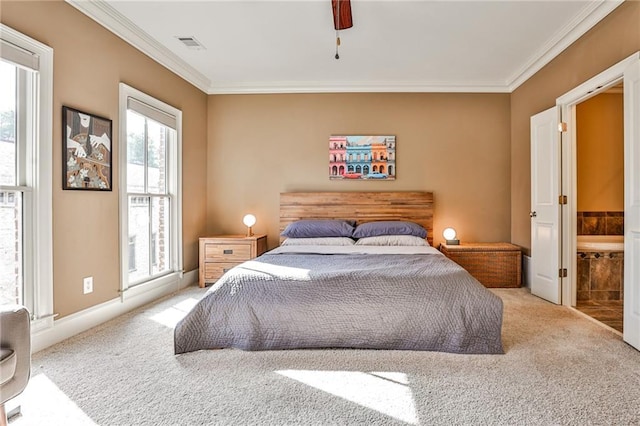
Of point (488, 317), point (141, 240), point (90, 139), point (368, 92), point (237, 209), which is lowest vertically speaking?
point (488, 317)

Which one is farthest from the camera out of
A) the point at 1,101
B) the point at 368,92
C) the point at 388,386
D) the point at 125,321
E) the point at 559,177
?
the point at 368,92

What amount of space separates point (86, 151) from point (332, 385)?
2484 millimetres

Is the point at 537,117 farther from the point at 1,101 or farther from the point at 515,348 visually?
the point at 1,101

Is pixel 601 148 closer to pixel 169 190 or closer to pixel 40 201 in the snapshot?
pixel 169 190

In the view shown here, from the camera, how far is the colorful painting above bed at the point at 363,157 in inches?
187

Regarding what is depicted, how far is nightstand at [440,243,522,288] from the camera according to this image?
4.25m

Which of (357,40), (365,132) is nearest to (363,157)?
(365,132)

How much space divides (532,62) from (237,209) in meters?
3.85

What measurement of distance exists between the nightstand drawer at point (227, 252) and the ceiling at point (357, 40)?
2.03 metres

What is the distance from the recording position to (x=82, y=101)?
281 centimetres

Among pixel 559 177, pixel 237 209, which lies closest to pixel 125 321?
pixel 237 209

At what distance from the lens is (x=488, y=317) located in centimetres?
239

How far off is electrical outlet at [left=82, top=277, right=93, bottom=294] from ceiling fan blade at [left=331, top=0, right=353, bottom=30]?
2.84 m

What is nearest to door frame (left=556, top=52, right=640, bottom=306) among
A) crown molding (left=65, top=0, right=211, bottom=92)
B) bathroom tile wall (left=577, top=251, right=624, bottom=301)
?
bathroom tile wall (left=577, top=251, right=624, bottom=301)
